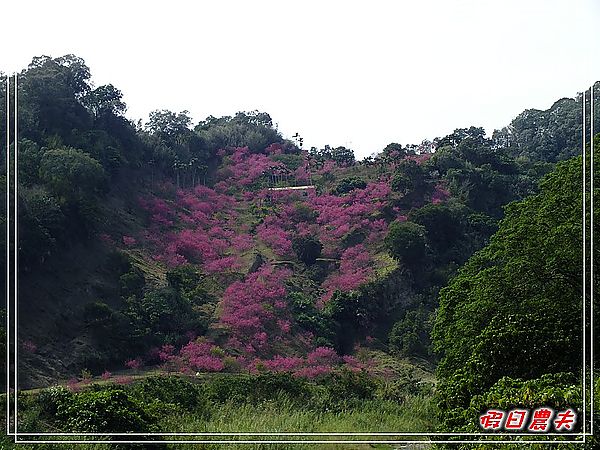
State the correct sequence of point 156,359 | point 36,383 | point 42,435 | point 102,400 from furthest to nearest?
point 156,359, point 36,383, point 102,400, point 42,435

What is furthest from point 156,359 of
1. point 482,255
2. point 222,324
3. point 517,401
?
point 517,401

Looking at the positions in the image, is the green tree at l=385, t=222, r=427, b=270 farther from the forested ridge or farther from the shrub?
the shrub

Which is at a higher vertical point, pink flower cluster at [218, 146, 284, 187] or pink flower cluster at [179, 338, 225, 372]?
pink flower cluster at [218, 146, 284, 187]

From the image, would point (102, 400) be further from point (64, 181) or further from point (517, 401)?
point (64, 181)

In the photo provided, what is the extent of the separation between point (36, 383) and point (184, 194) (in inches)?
256

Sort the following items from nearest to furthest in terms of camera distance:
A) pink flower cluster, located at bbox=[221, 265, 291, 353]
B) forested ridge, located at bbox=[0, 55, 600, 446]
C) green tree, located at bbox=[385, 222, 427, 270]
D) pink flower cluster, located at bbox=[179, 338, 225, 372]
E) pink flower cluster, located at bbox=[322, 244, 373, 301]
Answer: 1. forested ridge, located at bbox=[0, 55, 600, 446]
2. pink flower cluster, located at bbox=[179, 338, 225, 372]
3. pink flower cluster, located at bbox=[221, 265, 291, 353]
4. pink flower cluster, located at bbox=[322, 244, 373, 301]
5. green tree, located at bbox=[385, 222, 427, 270]

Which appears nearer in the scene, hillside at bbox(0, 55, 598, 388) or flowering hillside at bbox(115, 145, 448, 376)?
hillside at bbox(0, 55, 598, 388)

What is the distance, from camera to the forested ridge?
18.8 ft

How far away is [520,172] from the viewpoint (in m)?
15.6

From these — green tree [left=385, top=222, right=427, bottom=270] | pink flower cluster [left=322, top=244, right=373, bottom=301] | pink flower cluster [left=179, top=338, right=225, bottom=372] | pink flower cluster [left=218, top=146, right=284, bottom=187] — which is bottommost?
pink flower cluster [left=179, top=338, right=225, bottom=372]

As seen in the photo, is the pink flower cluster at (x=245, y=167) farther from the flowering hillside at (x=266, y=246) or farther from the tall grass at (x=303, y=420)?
the tall grass at (x=303, y=420)

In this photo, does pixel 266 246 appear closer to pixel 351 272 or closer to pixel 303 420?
pixel 351 272

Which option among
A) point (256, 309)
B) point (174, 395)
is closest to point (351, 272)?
point (256, 309)

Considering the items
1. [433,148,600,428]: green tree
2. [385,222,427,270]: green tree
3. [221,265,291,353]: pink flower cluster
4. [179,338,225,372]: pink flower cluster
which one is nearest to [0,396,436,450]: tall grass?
[433,148,600,428]: green tree
